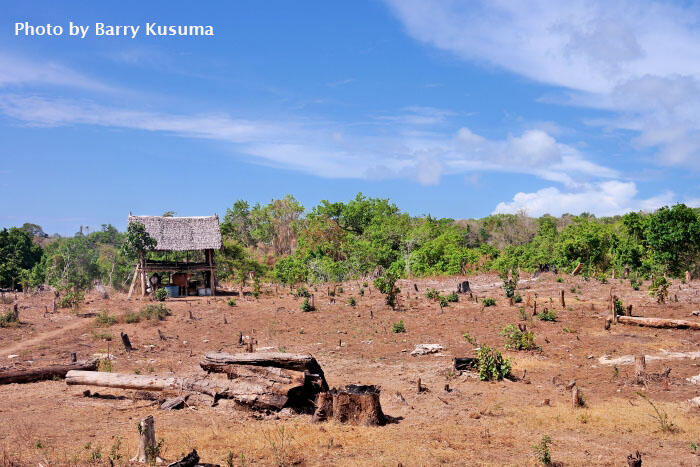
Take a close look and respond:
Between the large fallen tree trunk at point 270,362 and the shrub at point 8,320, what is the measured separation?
1404 centimetres

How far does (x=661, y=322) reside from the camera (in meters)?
19.0

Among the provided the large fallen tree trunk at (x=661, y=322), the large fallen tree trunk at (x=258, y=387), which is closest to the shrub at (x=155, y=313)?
the large fallen tree trunk at (x=258, y=387)

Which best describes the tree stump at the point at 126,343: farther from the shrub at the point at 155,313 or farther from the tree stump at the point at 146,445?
the tree stump at the point at 146,445

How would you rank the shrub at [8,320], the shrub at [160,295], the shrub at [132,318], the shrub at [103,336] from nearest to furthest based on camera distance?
the shrub at [103,336] → the shrub at [8,320] → the shrub at [132,318] → the shrub at [160,295]

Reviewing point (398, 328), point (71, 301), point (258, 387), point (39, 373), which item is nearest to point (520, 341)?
point (398, 328)

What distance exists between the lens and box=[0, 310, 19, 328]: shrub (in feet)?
71.1

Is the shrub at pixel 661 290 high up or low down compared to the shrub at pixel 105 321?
up

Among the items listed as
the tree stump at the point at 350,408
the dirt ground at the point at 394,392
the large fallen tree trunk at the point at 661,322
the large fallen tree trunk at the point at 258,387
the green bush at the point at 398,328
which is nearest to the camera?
the dirt ground at the point at 394,392

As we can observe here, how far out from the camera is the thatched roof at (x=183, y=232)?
32.9 meters

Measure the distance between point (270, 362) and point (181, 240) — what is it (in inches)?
912

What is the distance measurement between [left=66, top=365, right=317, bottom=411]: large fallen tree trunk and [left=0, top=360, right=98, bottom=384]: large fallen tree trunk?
3.52m

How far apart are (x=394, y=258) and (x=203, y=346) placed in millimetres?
26123

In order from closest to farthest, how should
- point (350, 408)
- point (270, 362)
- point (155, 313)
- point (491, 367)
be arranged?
point (350, 408)
point (270, 362)
point (491, 367)
point (155, 313)

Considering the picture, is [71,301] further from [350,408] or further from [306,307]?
[350,408]
